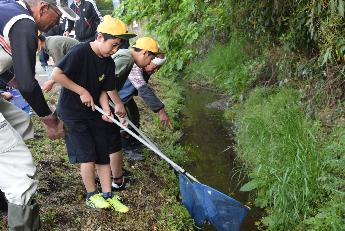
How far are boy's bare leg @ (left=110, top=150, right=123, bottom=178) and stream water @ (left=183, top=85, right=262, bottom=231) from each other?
3.46 feet

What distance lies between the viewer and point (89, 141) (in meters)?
3.74

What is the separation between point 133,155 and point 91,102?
180cm

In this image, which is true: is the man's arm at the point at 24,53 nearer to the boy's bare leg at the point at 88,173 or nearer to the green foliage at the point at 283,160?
the boy's bare leg at the point at 88,173

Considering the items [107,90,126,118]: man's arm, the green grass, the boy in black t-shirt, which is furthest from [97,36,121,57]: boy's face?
the green grass

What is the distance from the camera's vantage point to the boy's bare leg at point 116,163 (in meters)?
4.04

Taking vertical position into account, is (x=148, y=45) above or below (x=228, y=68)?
above

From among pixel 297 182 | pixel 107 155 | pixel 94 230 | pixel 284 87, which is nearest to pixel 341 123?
pixel 297 182

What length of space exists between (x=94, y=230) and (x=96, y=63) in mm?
1447

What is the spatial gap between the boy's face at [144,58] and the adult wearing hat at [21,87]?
1.64 meters

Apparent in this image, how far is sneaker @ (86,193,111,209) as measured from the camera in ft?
12.1

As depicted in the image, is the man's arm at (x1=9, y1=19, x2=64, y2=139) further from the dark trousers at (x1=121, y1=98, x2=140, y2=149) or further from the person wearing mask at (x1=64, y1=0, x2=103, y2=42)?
the person wearing mask at (x1=64, y1=0, x2=103, y2=42)

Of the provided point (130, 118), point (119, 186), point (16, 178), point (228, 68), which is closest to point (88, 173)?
point (119, 186)

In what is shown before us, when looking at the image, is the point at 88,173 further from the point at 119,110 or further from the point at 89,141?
the point at 119,110

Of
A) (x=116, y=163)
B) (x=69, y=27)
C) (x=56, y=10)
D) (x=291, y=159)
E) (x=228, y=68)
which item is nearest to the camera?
(x=56, y=10)
